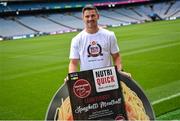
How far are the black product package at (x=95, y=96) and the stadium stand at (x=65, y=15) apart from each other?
1500 inches

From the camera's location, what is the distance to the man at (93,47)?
5.25 metres

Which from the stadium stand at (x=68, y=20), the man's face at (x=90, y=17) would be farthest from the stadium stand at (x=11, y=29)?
the man's face at (x=90, y=17)

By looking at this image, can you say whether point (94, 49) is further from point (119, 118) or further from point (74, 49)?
point (119, 118)

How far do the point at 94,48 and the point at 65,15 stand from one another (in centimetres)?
5412

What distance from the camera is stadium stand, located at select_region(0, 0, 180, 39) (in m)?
48.4

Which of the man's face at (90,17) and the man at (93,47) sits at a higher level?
the man's face at (90,17)

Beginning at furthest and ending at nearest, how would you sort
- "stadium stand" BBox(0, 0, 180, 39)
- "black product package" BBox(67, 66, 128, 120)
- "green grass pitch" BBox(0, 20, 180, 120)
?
"stadium stand" BBox(0, 0, 180, 39)
"green grass pitch" BBox(0, 20, 180, 120)
"black product package" BBox(67, 66, 128, 120)

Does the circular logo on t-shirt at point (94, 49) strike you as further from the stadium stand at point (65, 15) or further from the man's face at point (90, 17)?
the stadium stand at point (65, 15)

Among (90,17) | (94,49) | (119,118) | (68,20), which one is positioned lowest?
(119,118)

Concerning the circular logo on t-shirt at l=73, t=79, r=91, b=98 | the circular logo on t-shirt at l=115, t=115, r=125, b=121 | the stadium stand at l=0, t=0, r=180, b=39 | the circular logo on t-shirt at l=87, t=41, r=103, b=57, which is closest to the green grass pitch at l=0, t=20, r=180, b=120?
the circular logo on t-shirt at l=87, t=41, r=103, b=57

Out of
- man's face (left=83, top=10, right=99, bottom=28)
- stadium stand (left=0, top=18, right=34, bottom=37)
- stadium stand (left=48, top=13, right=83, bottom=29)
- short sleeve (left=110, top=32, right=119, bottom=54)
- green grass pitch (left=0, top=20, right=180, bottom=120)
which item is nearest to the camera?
man's face (left=83, top=10, right=99, bottom=28)

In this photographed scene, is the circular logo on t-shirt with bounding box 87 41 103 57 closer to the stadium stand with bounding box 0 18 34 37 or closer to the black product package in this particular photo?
the black product package

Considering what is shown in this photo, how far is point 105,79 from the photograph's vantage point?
4.64 metres

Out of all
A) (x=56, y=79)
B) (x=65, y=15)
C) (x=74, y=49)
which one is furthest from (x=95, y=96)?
(x=65, y=15)
